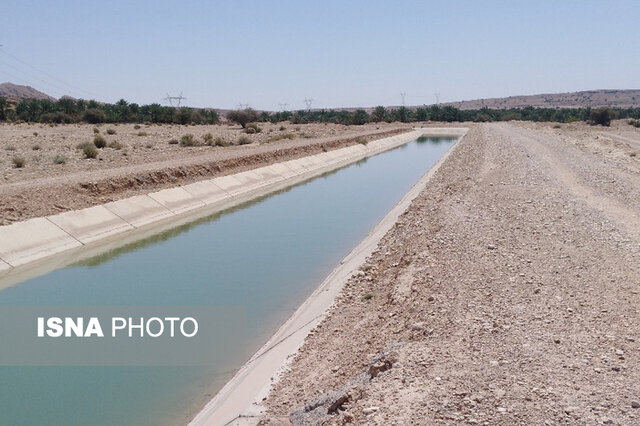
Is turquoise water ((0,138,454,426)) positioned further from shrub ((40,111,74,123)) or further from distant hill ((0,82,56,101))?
distant hill ((0,82,56,101))

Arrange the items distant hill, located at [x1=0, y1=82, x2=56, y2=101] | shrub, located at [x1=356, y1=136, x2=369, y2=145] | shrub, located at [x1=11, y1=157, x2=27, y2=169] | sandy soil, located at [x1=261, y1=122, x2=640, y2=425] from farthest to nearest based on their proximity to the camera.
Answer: distant hill, located at [x1=0, y1=82, x2=56, y2=101], shrub, located at [x1=356, y1=136, x2=369, y2=145], shrub, located at [x1=11, y1=157, x2=27, y2=169], sandy soil, located at [x1=261, y1=122, x2=640, y2=425]

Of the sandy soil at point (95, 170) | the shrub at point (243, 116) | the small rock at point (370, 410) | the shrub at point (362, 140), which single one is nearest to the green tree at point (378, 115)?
the shrub at point (243, 116)

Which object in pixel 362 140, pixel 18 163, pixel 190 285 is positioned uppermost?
pixel 18 163

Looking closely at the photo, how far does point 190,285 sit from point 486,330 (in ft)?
28.4

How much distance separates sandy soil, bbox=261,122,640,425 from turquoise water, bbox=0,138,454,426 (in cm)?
169

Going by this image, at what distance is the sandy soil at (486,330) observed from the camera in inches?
204

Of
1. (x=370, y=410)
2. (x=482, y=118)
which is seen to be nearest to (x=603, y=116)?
(x=482, y=118)

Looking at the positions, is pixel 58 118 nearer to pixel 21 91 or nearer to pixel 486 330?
pixel 486 330

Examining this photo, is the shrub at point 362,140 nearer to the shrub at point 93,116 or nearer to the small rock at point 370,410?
the shrub at point 93,116

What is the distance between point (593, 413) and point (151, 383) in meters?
6.22

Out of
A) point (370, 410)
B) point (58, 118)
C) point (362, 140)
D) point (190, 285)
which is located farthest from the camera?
point (58, 118)

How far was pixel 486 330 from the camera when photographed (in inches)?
268

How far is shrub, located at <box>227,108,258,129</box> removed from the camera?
73500 mm

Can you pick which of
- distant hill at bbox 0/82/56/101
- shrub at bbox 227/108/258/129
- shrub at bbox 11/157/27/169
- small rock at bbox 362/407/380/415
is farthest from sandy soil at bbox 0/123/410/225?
distant hill at bbox 0/82/56/101
